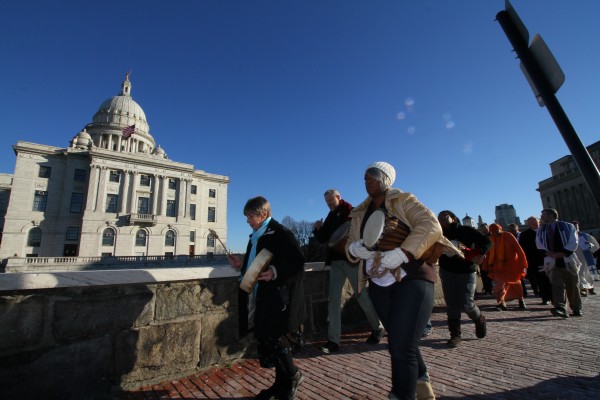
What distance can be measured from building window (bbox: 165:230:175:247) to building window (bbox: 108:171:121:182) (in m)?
12.6

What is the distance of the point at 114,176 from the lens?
1996 inches

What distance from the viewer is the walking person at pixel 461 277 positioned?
3.97 meters

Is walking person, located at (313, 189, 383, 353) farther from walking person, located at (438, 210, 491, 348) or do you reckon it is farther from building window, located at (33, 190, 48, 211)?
building window, located at (33, 190, 48, 211)

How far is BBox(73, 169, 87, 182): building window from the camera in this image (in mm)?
49075

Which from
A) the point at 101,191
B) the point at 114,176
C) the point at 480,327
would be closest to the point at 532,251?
the point at 480,327

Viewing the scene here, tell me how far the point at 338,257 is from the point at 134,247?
173 feet

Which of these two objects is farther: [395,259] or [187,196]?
[187,196]

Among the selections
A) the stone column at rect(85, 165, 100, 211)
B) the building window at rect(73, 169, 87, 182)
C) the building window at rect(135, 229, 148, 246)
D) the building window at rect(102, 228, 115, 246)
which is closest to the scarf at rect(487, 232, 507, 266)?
the building window at rect(135, 229, 148, 246)

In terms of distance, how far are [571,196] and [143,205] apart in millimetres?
77296

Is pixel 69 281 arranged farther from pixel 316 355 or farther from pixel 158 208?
pixel 158 208

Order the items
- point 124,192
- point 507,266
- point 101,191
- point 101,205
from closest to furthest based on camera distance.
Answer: point 507,266
point 101,205
point 101,191
point 124,192

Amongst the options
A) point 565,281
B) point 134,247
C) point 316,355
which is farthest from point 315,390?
point 134,247

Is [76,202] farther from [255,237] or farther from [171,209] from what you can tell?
[255,237]

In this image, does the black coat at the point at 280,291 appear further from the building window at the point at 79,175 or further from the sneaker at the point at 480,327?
the building window at the point at 79,175
